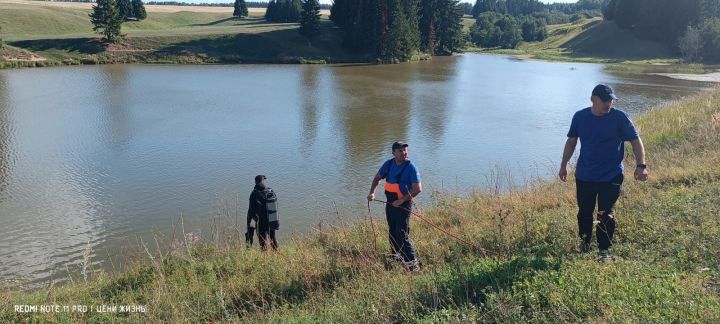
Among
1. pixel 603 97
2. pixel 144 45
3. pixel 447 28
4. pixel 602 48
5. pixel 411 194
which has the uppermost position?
pixel 447 28

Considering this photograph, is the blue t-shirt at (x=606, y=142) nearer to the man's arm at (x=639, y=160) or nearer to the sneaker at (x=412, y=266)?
the man's arm at (x=639, y=160)

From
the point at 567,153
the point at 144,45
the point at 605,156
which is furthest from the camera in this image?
the point at 144,45

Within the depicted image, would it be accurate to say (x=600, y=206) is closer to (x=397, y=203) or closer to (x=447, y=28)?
(x=397, y=203)

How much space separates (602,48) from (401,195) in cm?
10665

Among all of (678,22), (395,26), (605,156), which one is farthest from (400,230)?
(678,22)

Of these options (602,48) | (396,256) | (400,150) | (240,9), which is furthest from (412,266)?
(240,9)

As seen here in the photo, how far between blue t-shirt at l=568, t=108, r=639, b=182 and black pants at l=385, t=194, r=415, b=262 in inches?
87.8

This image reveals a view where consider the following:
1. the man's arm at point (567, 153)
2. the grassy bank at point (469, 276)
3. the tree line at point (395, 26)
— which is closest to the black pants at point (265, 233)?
the grassy bank at point (469, 276)

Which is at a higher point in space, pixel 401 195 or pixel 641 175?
pixel 641 175

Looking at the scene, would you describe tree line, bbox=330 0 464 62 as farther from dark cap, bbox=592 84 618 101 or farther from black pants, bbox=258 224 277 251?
dark cap, bbox=592 84 618 101

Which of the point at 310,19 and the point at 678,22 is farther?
the point at 678,22

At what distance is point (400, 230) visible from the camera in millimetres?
6672

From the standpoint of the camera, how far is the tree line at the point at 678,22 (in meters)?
75.9

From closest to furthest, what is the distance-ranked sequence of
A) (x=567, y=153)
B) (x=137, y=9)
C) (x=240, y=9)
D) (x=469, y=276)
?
(x=469, y=276), (x=567, y=153), (x=137, y=9), (x=240, y=9)
